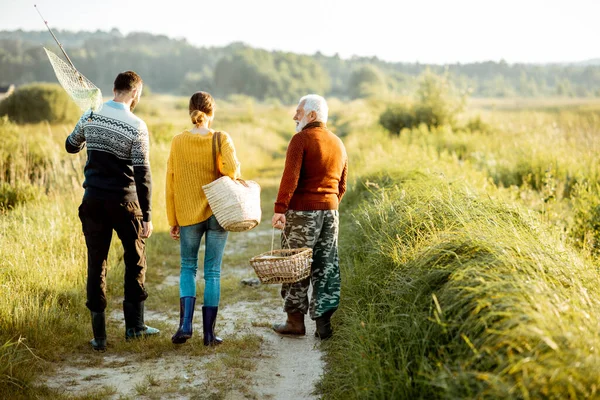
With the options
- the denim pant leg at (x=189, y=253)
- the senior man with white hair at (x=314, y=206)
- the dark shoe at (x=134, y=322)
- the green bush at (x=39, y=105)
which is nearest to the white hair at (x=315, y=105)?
the senior man with white hair at (x=314, y=206)

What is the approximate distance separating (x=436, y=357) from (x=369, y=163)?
25.7 feet

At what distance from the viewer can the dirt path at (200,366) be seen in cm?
422

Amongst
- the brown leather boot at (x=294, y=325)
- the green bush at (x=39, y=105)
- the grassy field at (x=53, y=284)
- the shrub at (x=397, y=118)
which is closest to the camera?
the grassy field at (x=53, y=284)

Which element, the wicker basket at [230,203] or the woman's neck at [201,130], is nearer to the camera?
the wicker basket at [230,203]

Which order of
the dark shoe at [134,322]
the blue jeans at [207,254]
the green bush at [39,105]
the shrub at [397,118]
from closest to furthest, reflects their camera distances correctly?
1. the blue jeans at [207,254]
2. the dark shoe at [134,322]
3. the shrub at [397,118]
4. the green bush at [39,105]

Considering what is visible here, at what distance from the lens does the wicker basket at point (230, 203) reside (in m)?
4.80

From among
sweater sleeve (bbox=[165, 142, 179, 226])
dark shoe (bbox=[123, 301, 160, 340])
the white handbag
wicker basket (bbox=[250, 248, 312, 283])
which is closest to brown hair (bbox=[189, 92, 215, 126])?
sweater sleeve (bbox=[165, 142, 179, 226])

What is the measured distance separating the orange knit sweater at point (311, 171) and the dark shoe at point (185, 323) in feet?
3.98

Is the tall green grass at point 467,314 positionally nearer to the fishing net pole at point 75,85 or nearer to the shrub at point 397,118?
the fishing net pole at point 75,85

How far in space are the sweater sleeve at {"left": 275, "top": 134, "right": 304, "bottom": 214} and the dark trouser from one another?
1.29 meters

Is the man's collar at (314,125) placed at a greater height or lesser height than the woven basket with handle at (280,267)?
greater

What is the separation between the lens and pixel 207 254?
203 inches

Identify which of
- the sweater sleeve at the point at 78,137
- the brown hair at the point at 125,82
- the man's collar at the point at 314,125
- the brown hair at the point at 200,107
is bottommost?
the sweater sleeve at the point at 78,137

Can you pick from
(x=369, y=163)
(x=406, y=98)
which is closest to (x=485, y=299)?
(x=369, y=163)
